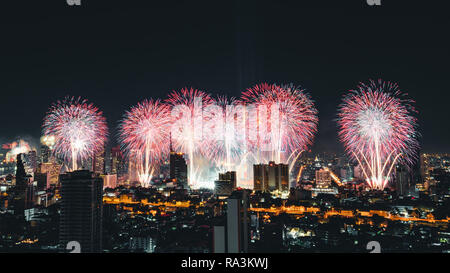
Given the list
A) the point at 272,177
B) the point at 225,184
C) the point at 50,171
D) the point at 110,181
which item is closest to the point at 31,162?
the point at 50,171

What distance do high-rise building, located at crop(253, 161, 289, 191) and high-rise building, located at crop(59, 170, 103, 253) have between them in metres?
6.07

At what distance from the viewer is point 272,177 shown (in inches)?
391

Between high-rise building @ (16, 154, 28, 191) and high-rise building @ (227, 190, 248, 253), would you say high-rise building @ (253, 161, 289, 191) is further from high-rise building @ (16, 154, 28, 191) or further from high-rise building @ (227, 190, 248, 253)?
high-rise building @ (16, 154, 28, 191)

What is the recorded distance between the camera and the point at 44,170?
8.60 meters

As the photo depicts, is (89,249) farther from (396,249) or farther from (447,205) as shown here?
(447,205)

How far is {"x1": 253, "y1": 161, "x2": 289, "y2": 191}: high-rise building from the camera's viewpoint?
9859mm

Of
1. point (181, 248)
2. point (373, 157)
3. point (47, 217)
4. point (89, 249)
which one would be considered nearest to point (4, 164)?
point (47, 217)

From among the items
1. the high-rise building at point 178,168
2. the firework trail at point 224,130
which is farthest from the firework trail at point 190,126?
the high-rise building at point 178,168

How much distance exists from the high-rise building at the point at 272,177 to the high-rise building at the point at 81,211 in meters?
6.07

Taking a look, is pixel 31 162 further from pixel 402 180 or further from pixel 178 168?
pixel 402 180

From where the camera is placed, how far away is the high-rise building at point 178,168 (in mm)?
12016

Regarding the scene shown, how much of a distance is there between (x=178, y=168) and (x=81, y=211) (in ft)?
24.2

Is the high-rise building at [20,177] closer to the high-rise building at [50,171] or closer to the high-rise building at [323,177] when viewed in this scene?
the high-rise building at [50,171]

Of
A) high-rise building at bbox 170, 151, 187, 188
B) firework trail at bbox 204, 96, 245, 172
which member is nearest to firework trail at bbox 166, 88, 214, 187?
firework trail at bbox 204, 96, 245, 172
